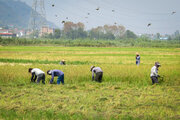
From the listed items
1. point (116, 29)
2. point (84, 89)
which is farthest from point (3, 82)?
point (116, 29)

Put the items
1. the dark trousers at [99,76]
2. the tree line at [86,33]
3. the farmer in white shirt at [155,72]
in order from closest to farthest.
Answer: the farmer in white shirt at [155,72]
the dark trousers at [99,76]
the tree line at [86,33]

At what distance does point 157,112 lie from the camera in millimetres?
8352

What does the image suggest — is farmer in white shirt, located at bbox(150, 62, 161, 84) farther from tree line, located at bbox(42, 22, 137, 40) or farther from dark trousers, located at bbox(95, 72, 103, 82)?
tree line, located at bbox(42, 22, 137, 40)

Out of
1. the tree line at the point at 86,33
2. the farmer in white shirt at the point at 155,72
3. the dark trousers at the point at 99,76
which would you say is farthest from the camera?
the tree line at the point at 86,33

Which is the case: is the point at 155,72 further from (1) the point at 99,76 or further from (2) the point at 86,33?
(2) the point at 86,33

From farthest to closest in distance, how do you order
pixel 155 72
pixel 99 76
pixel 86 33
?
pixel 86 33 < pixel 99 76 < pixel 155 72

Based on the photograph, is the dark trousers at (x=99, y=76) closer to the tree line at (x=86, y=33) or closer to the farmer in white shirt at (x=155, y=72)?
the farmer in white shirt at (x=155, y=72)

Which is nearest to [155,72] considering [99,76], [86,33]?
[99,76]

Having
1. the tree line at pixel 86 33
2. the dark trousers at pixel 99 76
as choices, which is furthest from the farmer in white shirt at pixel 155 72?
the tree line at pixel 86 33

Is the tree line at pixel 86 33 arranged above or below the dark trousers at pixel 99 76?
above

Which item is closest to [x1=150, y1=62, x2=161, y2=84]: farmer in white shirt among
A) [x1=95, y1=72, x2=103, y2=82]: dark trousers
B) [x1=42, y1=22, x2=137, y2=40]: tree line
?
[x1=95, y1=72, x2=103, y2=82]: dark trousers

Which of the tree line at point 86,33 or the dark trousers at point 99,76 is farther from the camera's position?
the tree line at point 86,33

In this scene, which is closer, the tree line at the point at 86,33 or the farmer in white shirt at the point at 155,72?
the farmer in white shirt at the point at 155,72

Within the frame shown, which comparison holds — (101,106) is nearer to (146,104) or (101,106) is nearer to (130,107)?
(130,107)
